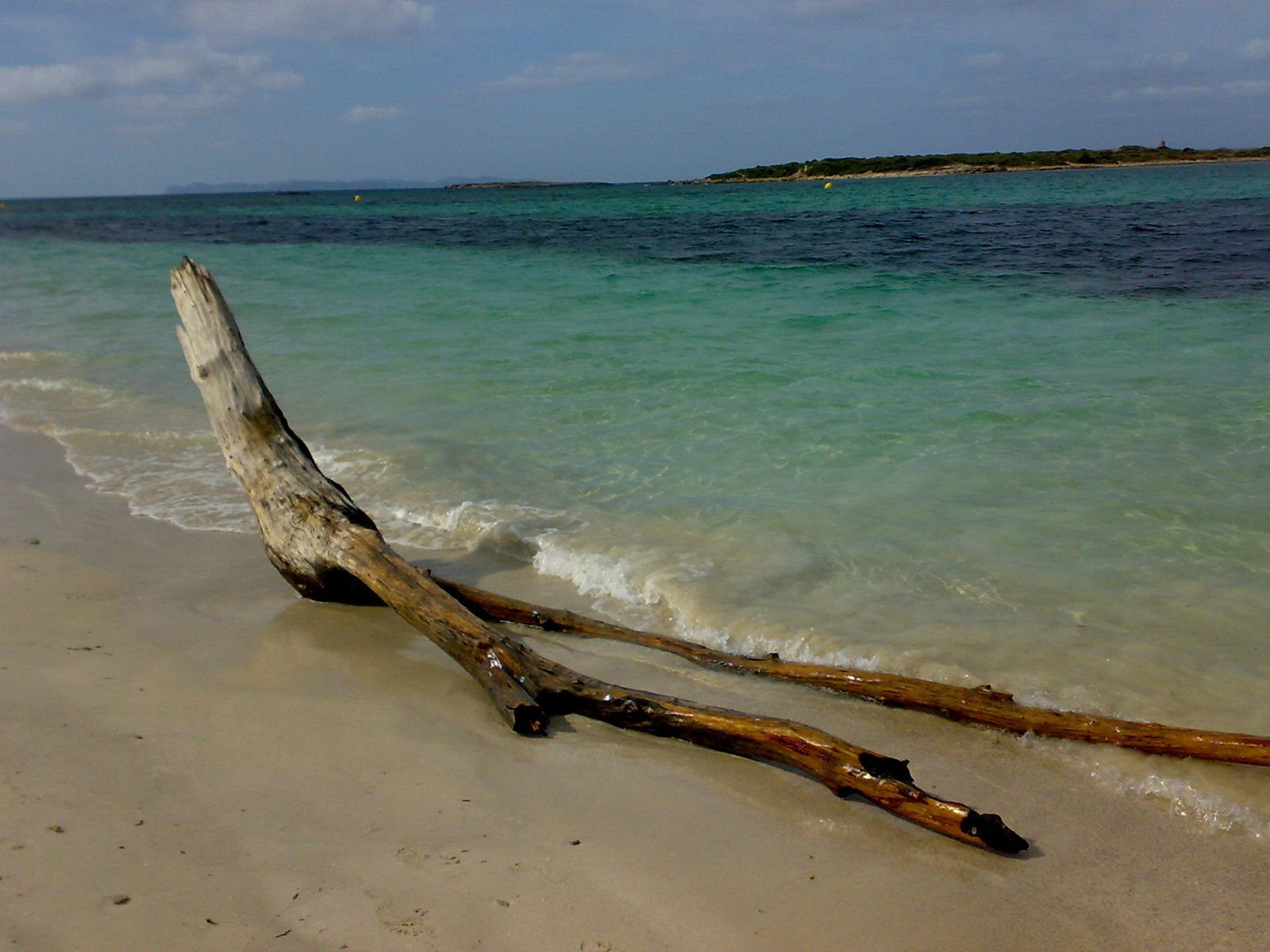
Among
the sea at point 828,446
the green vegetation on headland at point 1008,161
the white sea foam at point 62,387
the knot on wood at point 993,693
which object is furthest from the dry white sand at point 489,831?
the green vegetation on headland at point 1008,161

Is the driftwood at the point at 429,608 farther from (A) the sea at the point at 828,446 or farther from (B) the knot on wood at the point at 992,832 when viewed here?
(A) the sea at the point at 828,446

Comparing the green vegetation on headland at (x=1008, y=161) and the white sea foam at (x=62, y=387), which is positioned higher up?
the green vegetation on headland at (x=1008, y=161)

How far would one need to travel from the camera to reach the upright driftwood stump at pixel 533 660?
3010mm

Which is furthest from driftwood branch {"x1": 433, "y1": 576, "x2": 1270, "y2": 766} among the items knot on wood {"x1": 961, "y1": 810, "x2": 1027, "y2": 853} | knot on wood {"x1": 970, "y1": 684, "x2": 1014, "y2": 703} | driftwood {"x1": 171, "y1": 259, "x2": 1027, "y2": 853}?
knot on wood {"x1": 961, "y1": 810, "x2": 1027, "y2": 853}

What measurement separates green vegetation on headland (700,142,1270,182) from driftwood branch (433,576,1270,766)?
296 feet

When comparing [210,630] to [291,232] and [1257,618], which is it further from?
[291,232]

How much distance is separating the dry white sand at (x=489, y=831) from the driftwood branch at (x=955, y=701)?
7cm

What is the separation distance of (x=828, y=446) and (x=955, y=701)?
3633 mm

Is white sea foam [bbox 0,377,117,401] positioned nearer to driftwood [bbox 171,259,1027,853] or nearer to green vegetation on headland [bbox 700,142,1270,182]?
driftwood [bbox 171,259,1027,853]

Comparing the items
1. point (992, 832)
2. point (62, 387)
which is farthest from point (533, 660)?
point (62, 387)

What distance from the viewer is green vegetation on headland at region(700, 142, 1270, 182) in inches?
3381

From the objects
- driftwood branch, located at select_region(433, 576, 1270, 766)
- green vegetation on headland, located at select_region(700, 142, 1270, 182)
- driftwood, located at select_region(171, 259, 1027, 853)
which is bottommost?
driftwood branch, located at select_region(433, 576, 1270, 766)

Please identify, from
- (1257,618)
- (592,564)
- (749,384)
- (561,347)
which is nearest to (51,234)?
(561,347)

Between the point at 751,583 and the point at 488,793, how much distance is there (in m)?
2.14
